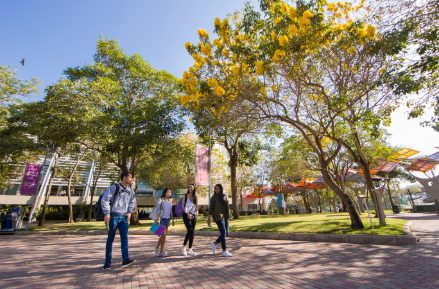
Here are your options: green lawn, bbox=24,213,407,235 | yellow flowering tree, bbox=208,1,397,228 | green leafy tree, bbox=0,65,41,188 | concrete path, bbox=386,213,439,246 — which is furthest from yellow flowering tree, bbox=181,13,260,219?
green leafy tree, bbox=0,65,41,188

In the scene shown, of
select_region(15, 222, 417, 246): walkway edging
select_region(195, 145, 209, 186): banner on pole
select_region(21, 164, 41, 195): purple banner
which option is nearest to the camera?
select_region(15, 222, 417, 246): walkway edging

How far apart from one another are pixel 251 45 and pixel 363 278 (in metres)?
9.12

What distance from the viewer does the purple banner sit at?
53.4 feet

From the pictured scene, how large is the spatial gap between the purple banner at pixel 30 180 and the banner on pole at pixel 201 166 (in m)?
12.6

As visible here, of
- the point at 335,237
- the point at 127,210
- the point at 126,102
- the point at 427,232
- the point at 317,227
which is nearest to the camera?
the point at 127,210

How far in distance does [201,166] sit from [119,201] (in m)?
7.87

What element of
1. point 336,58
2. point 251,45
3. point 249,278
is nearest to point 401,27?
point 336,58

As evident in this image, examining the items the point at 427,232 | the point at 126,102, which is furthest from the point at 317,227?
the point at 126,102

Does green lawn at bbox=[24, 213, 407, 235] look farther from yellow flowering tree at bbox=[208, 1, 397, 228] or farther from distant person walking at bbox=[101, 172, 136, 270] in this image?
distant person walking at bbox=[101, 172, 136, 270]

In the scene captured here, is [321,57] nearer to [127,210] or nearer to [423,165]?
[127,210]

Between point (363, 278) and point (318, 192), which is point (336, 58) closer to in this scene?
point (363, 278)

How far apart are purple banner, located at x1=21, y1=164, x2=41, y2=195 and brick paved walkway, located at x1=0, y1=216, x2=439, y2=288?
13195 mm

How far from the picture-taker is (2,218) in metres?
13.3

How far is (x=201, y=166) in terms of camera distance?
1231 cm
